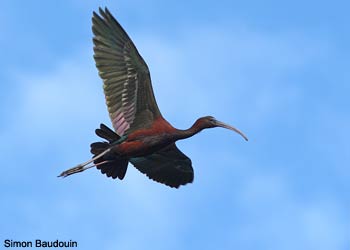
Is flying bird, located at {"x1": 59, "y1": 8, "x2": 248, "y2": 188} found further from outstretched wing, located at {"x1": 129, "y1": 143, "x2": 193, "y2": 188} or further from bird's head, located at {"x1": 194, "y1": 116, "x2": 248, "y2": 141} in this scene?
outstretched wing, located at {"x1": 129, "y1": 143, "x2": 193, "y2": 188}

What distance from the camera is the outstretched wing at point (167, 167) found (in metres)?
19.8

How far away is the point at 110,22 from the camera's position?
1839 centimetres

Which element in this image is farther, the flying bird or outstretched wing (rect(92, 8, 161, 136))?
outstretched wing (rect(92, 8, 161, 136))

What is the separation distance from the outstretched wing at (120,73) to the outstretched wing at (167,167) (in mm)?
1791

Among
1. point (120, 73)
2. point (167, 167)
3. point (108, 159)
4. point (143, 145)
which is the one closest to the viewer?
point (143, 145)

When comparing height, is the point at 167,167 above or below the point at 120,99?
below

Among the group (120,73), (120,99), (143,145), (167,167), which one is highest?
(120,73)

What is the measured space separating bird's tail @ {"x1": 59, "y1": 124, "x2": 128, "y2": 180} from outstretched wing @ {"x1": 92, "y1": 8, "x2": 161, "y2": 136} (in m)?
0.35

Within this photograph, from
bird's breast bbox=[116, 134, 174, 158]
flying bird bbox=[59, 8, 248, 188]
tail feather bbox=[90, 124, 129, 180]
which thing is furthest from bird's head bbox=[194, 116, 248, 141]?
tail feather bbox=[90, 124, 129, 180]

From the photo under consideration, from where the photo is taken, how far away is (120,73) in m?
18.4

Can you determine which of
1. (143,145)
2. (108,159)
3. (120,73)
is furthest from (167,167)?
(120,73)

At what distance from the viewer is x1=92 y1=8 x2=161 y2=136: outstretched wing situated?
1828 centimetres

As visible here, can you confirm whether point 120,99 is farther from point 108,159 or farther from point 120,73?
point 108,159

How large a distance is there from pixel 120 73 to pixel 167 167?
123 inches
